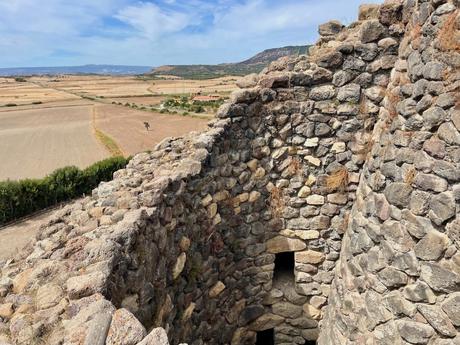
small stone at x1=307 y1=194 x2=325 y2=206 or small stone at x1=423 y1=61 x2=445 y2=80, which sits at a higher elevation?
small stone at x1=423 y1=61 x2=445 y2=80

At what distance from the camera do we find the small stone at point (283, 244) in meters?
6.34

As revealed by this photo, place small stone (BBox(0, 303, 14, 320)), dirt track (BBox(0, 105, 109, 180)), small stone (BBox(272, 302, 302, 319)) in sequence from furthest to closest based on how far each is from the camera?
dirt track (BBox(0, 105, 109, 180)), small stone (BBox(272, 302, 302, 319)), small stone (BBox(0, 303, 14, 320))

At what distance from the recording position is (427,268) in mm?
3719

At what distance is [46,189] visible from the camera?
1977cm

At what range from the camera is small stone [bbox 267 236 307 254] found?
6.34 m

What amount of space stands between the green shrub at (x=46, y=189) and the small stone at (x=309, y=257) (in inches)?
645

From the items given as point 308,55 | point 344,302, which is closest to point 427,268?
point 344,302

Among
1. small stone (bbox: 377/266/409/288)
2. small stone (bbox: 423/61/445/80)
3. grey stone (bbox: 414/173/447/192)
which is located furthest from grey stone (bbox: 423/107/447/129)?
small stone (bbox: 377/266/409/288)

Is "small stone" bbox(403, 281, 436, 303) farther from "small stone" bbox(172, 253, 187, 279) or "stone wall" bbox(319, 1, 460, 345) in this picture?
"small stone" bbox(172, 253, 187, 279)

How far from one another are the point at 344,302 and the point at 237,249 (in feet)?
6.17

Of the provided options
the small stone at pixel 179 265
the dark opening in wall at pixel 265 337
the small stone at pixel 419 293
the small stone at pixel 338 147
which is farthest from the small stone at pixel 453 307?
the dark opening in wall at pixel 265 337

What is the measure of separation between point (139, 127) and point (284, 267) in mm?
41415

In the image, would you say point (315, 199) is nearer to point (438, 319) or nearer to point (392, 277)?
point (392, 277)

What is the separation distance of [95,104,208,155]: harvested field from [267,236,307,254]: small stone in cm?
2532
